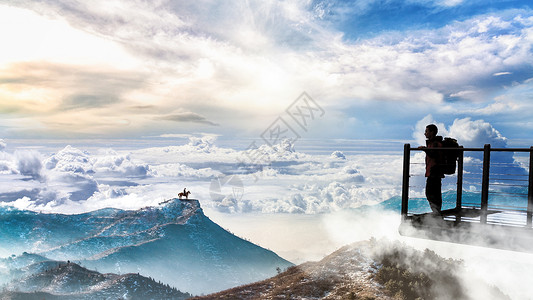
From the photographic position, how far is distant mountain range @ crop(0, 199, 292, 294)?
164m

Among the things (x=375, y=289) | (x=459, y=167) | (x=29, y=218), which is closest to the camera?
(x=459, y=167)

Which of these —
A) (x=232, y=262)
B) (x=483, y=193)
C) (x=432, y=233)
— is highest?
(x=483, y=193)

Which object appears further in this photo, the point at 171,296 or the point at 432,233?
the point at 171,296

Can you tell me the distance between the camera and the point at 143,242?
172250mm

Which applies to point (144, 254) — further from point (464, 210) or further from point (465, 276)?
point (464, 210)

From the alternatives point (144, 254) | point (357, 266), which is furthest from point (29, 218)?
point (357, 266)

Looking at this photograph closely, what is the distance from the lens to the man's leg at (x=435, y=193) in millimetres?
10953

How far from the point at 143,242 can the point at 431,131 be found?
178 m

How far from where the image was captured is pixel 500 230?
9.49 metres

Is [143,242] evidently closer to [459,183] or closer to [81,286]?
[81,286]

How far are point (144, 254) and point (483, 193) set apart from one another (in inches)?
6835

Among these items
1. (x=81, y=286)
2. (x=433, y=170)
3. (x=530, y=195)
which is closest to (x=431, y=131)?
(x=433, y=170)

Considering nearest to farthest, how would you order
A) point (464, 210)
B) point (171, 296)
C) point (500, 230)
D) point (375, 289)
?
point (500, 230) → point (464, 210) → point (375, 289) → point (171, 296)

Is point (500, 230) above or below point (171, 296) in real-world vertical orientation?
above
